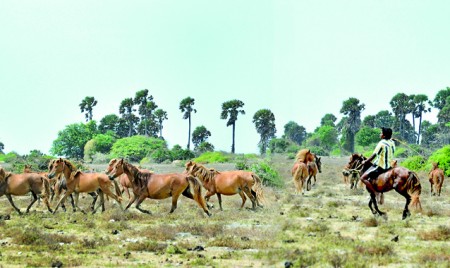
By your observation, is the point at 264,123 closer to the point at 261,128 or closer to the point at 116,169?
the point at 261,128

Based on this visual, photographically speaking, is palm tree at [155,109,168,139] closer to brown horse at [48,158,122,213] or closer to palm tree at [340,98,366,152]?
palm tree at [340,98,366,152]

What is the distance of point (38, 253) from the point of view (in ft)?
39.3

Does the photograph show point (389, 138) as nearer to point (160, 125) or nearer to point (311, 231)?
point (311, 231)

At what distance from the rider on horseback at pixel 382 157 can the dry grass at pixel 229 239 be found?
4.25ft

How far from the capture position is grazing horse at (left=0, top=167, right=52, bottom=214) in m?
20.5

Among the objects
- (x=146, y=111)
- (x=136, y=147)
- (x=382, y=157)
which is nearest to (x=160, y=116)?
(x=146, y=111)

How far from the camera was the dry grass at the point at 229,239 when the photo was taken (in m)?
11.0

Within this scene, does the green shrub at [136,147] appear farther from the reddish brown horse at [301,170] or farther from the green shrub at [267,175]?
the reddish brown horse at [301,170]

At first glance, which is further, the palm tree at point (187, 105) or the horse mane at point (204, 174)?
the palm tree at point (187, 105)

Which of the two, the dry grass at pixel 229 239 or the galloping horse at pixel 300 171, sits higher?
the galloping horse at pixel 300 171

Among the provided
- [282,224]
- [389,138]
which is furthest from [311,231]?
[389,138]

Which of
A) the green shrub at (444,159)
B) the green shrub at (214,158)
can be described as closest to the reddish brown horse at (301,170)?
the green shrub at (444,159)

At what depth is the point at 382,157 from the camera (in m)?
17.2

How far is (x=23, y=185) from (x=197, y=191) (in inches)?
254
